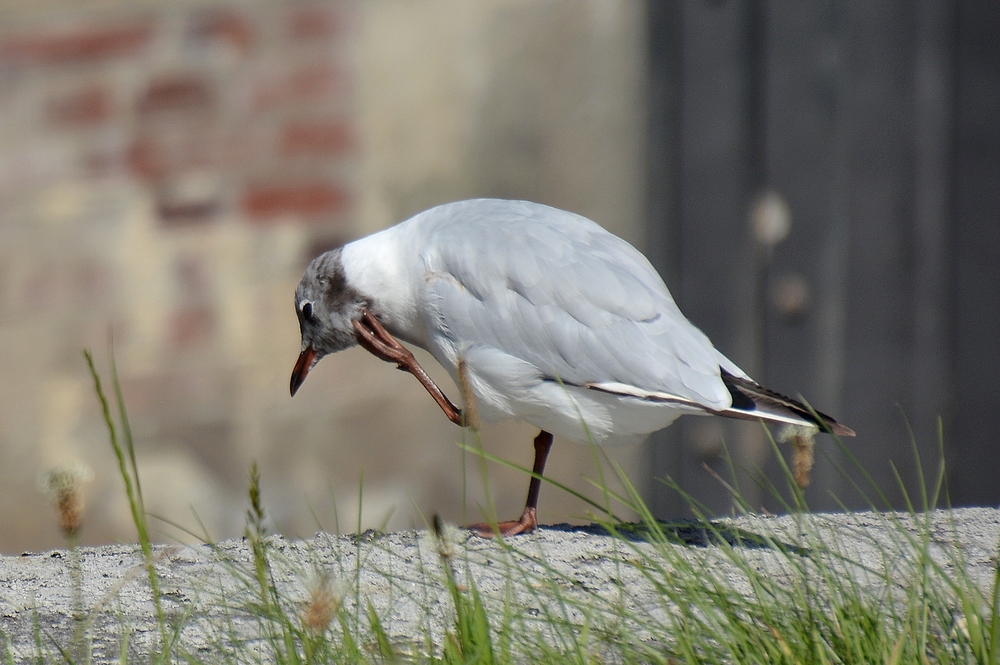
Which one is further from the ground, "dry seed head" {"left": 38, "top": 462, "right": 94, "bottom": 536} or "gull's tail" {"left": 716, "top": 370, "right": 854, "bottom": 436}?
"dry seed head" {"left": 38, "top": 462, "right": 94, "bottom": 536}

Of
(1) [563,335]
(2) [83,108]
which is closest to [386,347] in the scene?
(1) [563,335]

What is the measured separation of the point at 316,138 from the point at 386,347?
79 centimetres

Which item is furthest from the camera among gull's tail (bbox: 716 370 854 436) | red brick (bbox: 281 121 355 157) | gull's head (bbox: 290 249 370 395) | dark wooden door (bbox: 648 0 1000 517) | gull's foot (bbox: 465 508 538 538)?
red brick (bbox: 281 121 355 157)

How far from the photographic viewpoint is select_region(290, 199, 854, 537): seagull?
190 centimetres

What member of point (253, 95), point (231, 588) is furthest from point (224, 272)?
point (231, 588)

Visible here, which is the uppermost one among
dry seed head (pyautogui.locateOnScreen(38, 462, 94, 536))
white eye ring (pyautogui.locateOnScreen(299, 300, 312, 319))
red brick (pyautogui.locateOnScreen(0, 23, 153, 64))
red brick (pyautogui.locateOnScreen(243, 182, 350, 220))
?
red brick (pyautogui.locateOnScreen(0, 23, 153, 64))

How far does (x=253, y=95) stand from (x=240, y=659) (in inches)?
71.6

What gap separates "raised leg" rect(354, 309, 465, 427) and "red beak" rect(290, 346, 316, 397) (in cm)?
22

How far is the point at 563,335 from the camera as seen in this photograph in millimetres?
1958

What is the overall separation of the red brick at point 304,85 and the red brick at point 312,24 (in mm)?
86

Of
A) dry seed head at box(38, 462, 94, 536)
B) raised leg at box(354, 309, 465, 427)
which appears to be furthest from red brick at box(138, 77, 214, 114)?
dry seed head at box(38, 462, 94, 536)

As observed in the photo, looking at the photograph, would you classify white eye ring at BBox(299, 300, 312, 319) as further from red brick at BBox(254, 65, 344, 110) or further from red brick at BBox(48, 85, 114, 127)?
red brick at BBox(48, 85, 114, 127)

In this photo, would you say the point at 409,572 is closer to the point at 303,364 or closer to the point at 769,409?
the point at 769,409

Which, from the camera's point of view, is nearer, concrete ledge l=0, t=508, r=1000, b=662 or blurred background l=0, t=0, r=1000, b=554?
concrete ledge l=0, t=508, r=1000, b=662
